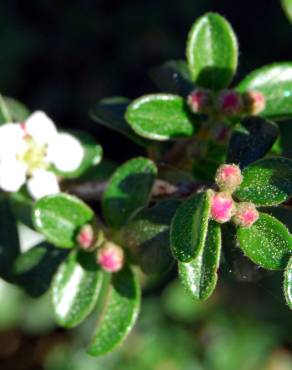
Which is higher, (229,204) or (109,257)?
(229,204)

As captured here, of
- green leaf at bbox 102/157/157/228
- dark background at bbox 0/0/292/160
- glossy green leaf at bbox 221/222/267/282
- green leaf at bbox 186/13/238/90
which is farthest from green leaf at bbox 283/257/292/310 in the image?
dark background at bbox 0/0/292/160

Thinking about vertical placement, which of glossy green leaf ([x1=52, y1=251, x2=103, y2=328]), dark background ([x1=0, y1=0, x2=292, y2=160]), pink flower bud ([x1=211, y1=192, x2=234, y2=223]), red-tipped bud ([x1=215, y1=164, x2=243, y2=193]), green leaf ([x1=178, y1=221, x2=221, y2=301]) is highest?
red-tipped bud ([x1=215, y1=164, x2=243, y2=193])

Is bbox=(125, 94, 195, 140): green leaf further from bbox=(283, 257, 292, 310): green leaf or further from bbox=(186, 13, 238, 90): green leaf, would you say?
bbox=(283, 257, 292, 310): green leaf

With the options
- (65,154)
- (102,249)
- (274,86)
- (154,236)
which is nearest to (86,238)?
(102,249)

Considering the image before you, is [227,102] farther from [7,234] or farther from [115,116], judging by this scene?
[7,234]

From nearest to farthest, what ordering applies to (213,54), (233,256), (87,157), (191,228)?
(191,228), (233,256), (213,54), (87,157)

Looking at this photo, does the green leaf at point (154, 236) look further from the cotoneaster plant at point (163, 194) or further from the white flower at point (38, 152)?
the white flower at point (38, 152)

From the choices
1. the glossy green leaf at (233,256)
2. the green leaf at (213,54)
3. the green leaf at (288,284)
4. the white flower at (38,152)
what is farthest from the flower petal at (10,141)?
the green leaf at (288,284)
